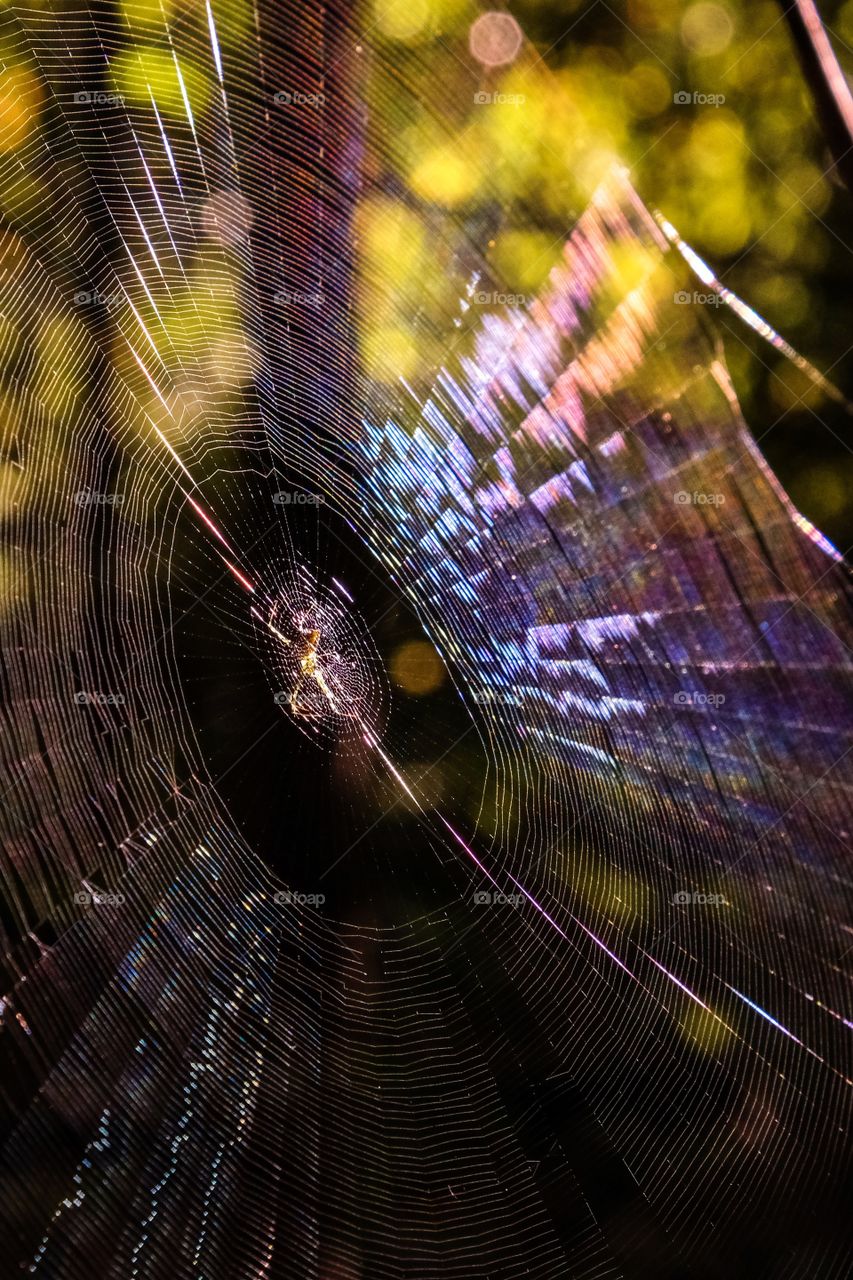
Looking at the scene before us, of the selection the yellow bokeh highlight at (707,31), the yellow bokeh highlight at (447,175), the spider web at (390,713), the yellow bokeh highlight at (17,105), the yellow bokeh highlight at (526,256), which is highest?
the yellow bokeh highlight at (707,31)

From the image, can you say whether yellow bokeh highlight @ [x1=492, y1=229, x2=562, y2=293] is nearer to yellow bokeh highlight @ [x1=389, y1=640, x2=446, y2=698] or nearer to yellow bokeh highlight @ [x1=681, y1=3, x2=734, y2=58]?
yellow bokeh highlight @ [x1=681, y1=3, x2=734, y2=58]

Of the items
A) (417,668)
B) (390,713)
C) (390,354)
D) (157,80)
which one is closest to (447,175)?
(390,354)

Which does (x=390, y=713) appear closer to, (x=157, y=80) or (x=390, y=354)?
(x=390, y=354)

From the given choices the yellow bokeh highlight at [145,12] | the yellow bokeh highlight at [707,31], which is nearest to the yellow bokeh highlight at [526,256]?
the yellow bokeh highlight at [707,31]

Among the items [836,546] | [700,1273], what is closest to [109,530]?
[836,546]

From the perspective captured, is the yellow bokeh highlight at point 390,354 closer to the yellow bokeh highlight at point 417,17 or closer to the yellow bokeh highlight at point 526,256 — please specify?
the yellow bokeh highlight at point 526,256

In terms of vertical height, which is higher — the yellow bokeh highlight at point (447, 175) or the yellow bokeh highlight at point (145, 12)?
the yellow bokeh highlight at point (145, 12)

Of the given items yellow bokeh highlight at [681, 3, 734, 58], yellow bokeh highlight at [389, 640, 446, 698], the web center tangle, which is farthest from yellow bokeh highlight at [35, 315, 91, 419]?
yellow bokeh highlight at [681, 3, 734, 58]
